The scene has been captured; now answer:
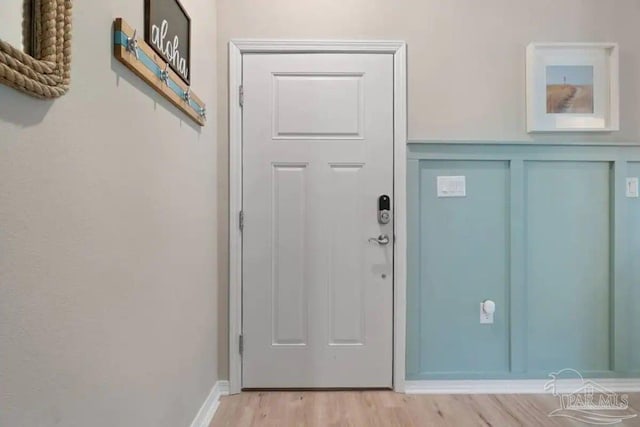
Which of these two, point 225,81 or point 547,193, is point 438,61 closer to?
point 547,193

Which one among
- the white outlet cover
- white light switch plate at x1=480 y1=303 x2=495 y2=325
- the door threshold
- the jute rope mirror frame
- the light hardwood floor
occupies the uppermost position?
the jute rope mirror frame

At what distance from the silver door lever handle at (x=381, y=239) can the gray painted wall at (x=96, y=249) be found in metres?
1.02

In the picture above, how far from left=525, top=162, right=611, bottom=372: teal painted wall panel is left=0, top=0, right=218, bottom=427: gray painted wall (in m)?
1.92

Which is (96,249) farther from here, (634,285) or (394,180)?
(634,285)

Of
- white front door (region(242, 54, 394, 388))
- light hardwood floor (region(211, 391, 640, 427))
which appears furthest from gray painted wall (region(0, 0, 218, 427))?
white front door (region(242, 54, 394, 388))

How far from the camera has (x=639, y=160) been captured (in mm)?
2176

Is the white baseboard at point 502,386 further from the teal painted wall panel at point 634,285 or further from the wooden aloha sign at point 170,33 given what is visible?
the wooden aloha sign at point 170,33

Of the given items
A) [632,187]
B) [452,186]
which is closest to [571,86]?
[632,187]

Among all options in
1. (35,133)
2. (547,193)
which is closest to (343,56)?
(547,193)

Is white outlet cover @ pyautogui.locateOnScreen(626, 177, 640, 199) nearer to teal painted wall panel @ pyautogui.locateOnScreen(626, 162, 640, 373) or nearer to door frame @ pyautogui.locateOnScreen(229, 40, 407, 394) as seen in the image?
teal painted wall panel @ pyautogui.locateOnScreen(626, 162, 640, 373)

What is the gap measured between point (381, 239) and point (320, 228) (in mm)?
361

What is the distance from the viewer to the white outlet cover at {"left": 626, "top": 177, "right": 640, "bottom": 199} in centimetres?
218

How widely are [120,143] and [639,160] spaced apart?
270cm

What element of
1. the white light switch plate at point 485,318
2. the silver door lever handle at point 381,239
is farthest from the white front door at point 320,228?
the white light switch plate at point 485,318
